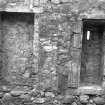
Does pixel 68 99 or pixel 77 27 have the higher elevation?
pixel 77 27

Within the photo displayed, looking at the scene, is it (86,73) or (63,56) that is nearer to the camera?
(63,56)

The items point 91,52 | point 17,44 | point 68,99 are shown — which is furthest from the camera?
point 91,52

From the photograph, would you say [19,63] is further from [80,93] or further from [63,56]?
[80,93]

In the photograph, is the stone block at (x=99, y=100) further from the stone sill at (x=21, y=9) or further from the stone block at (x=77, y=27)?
the stone sill at (x=21, y=9)

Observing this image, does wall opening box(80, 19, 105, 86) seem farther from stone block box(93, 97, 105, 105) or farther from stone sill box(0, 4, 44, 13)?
stone sill box(0, 4, 44, 13)

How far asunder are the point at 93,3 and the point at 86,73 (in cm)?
171

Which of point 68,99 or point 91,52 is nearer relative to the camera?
point 68,99

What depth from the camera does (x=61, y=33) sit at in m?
5.33

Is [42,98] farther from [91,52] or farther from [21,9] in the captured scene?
[21,9]

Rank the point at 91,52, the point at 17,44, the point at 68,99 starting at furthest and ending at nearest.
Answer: the point at 91,52
the point at 17,44
the point at 68,99

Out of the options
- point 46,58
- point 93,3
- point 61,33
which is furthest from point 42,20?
point 93,3

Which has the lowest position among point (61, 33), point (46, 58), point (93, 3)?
point (46, 58)

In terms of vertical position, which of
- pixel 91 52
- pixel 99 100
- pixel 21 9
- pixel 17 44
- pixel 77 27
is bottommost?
pixel 99 100

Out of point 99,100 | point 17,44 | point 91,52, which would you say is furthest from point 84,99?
point 17,44
